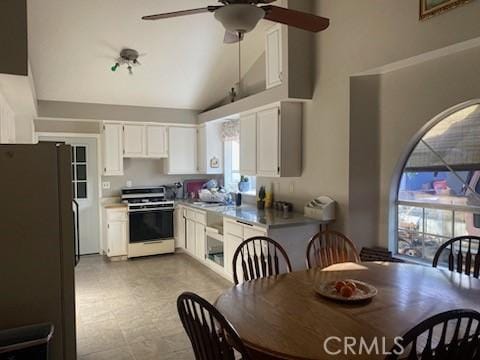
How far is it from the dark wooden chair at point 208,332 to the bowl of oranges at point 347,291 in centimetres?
67

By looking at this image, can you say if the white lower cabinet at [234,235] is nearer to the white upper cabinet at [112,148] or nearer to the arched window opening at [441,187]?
the arched window opening at [441,187]

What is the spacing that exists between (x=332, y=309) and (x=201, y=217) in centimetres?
353

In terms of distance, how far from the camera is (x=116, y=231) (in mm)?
5590

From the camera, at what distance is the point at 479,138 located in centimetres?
279

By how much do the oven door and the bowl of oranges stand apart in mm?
4045

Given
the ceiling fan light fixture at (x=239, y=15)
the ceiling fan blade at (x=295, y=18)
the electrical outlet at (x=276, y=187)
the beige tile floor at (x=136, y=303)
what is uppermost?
the ceiling fan blade at (x=295, y=18)

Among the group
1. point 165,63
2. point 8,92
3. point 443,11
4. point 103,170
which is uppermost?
point 165,63

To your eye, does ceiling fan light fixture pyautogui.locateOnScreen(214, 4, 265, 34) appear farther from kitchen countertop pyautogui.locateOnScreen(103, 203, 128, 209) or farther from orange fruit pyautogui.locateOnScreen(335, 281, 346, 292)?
kitchen countertop pyautogui.locateOnScreen(103, 203, 128, 209)

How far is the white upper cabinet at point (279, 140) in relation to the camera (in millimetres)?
4082

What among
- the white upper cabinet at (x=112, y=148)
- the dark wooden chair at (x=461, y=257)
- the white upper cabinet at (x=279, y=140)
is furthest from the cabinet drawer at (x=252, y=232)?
the white upper cabinet at (x=112, y=148)

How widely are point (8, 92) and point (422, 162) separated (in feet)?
12.9

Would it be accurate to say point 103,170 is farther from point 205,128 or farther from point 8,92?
point 8,92

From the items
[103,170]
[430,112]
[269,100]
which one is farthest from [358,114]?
[103,170]

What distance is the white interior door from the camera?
5.83 metres
